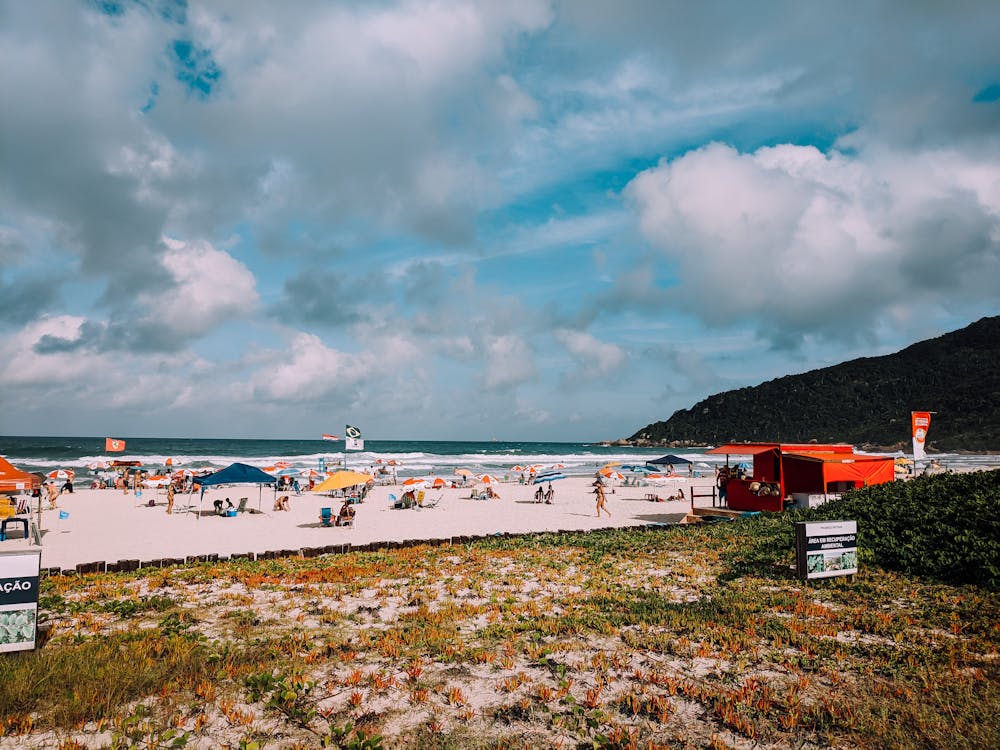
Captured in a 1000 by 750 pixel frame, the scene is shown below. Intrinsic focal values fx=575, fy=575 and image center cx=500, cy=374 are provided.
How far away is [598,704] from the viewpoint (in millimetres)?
6000

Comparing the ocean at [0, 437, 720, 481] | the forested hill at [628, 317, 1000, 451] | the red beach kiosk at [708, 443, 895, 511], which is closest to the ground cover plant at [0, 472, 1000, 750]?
the red beach kiosk at [708, 443, 895, 511]

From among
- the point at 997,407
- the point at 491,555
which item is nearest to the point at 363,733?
the point at 491,555

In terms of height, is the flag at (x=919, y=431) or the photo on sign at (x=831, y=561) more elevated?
the flag at (x=919, y=431)

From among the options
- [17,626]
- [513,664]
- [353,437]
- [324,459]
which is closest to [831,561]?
[513,664]

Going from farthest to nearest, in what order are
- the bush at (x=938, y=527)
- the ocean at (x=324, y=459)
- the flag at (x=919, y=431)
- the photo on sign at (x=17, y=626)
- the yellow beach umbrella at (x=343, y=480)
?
the ocean at (x=324, y=459) → the yellow beach umbrella at (x=343, y=480) → the flag at (x=919, y=431) → the bush at (x=938, y=527) → the photo on sign at (x=17, y=626)

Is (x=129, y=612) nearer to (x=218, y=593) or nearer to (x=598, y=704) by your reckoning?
(x=218, y=593)

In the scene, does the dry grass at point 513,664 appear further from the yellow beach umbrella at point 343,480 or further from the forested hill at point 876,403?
the forested hill at point 876,403

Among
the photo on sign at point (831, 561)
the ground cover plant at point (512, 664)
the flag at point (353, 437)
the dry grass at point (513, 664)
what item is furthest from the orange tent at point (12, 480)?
the photo on sign at point (831, 561)

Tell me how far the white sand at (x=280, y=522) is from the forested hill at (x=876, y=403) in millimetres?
93314

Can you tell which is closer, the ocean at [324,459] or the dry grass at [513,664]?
the dry grass at [513,664]

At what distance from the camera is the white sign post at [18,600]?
23.4 feet

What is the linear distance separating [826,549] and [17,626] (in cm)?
1266

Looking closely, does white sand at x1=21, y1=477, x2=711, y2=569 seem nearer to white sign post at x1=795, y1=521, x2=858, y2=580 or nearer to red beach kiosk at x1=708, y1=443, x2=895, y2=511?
red beach kiosk at x1=708, y1=443, x2=895, y2=511

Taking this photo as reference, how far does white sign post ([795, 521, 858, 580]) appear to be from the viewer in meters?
10.6
